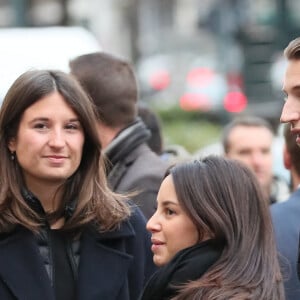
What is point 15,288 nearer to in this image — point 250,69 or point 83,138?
point 83,138

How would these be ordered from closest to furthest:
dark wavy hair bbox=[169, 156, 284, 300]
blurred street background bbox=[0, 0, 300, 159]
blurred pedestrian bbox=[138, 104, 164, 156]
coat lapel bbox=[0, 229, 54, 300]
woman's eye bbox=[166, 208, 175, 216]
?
dark wavy hair bbox=[169, 156, 284, 300] → woman's eye bbox=[166, 208, 175, 216] → coat lapel bbox=[0, 229, 54, 300] → blurred pedestrian bbox=[138, 104, 164, 156] → blurred street background bbox=[0, 0, 300, 159]

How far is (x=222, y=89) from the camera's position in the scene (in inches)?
1007

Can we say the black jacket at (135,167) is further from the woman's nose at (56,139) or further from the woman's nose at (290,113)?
the woman's nose at (290,113)

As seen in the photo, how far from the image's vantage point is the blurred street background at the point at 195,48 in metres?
20.6

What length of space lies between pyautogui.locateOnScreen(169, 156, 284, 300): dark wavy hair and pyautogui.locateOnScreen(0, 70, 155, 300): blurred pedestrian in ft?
1.96

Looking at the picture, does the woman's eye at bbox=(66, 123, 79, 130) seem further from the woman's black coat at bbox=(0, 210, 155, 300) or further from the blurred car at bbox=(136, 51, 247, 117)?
the blurred car at bbox=(136, 51, 247, 117)

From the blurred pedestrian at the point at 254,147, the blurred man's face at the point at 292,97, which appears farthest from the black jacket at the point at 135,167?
the blurred pedestrian at the point at 254,147

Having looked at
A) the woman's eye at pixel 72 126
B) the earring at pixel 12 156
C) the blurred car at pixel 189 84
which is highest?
the woman's eye at pixel 72 126

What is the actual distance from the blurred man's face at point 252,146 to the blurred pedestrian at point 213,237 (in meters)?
3.81

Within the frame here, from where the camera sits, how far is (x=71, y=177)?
5.00 meters

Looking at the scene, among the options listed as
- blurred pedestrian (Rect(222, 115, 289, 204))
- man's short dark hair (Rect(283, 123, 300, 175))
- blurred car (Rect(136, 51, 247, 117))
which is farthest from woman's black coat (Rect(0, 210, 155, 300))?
blurred car (Rect(136, 51, 247, 117))

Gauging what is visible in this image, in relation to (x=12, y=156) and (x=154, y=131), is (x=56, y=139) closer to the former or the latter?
(x=12, y=156)

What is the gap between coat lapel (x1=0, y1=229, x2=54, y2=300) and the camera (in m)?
4.70

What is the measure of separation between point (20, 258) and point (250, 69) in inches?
926
